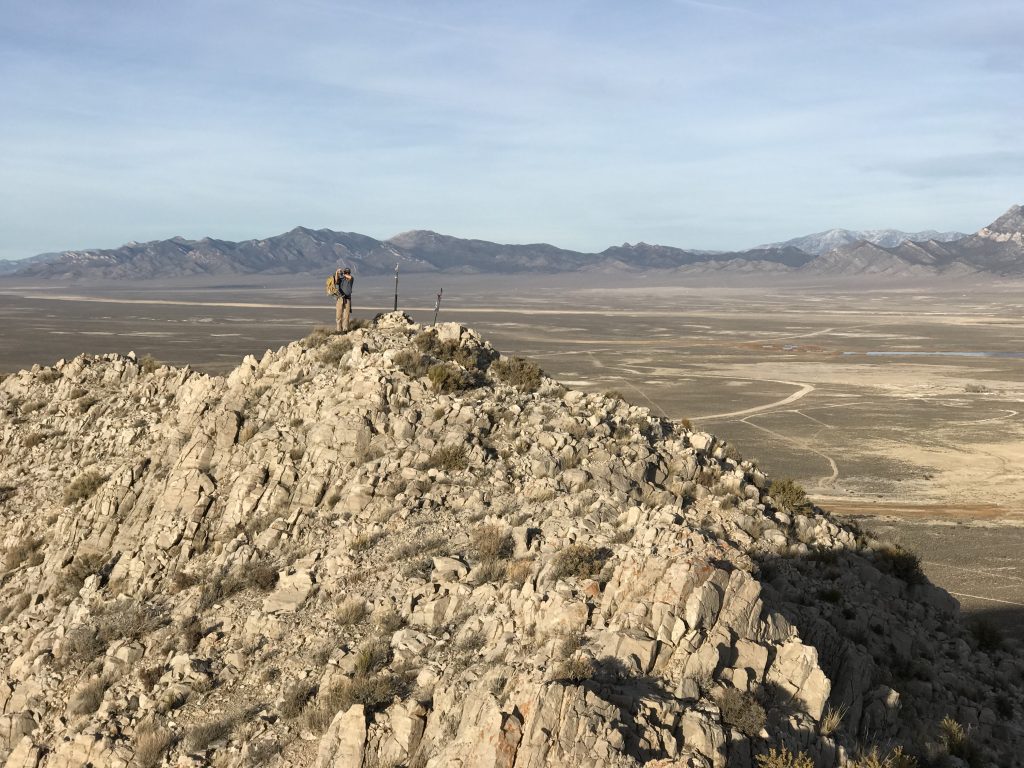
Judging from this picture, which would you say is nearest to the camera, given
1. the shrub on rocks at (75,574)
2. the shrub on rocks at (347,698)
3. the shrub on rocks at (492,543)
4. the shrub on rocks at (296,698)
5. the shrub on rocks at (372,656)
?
the shrub on rocks at (347,698)

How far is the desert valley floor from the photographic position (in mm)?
30094

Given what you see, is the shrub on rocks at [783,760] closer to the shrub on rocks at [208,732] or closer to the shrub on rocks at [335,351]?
the shrub on rocks at [208,732]

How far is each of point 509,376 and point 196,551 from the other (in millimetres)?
6660

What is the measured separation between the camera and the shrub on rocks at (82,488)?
18.1m

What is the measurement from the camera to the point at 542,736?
8.72 m

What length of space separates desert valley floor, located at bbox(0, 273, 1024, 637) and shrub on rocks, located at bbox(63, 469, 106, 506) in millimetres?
19680

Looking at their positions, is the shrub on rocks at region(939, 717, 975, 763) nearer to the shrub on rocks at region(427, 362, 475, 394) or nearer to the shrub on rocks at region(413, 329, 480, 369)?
the shrub on rocks at region(427, 362, 475, 394)

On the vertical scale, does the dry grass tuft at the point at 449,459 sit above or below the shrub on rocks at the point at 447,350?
below

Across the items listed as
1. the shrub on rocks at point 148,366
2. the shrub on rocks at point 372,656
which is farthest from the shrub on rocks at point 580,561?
the shrub on rocks at point 148,366

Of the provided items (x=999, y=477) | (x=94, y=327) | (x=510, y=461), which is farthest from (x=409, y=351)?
(x=94, y=327)

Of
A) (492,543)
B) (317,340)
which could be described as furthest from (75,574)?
(492,543)

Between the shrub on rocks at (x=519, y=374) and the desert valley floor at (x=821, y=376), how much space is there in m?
12.1

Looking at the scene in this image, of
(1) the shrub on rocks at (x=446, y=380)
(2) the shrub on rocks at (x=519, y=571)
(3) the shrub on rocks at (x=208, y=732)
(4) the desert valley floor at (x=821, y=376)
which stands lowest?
(4) the desert valley floor at (x=821, y=376)

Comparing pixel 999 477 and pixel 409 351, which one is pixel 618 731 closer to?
pixel 409 351
